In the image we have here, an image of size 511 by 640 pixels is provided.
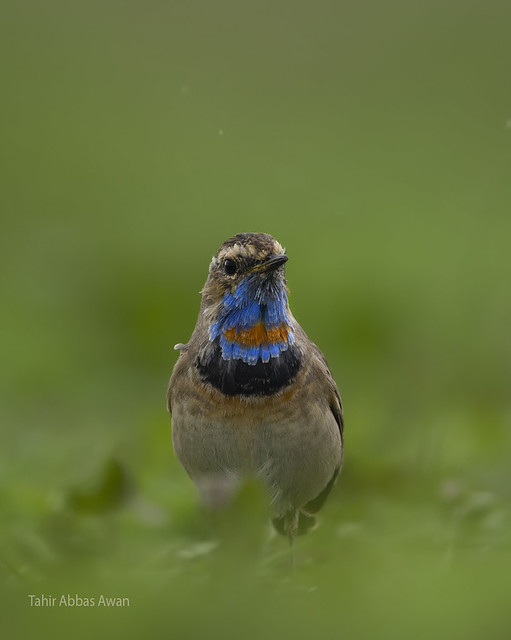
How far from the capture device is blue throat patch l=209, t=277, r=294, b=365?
5023mm

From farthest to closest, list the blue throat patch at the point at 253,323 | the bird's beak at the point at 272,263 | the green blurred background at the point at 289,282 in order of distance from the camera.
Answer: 1. the blue throat patch at the point at 253,323
2. the bird's beak at the point at 272,263
3. the green blurred background at the point at 289,282

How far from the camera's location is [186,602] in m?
4.30

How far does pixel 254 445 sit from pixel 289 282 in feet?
12.4

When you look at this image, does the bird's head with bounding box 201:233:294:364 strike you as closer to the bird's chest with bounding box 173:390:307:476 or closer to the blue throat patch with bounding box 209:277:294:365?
the blue throat patch with bounding box 209:277:294:365

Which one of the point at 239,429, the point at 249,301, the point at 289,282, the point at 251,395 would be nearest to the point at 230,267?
the point at 249,301

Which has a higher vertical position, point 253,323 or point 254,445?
Result: point 253,323

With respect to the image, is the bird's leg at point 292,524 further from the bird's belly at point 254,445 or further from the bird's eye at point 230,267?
the bird's eye at point 230,267

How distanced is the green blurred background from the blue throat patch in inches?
18.5

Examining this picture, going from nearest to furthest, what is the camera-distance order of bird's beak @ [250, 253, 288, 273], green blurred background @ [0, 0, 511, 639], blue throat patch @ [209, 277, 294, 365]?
green blurred background @ [0, 0, 511, 639] < bird's beak @ [250, 253, 288, 273] < blue throat patch @ [209, 277, 294, 365]

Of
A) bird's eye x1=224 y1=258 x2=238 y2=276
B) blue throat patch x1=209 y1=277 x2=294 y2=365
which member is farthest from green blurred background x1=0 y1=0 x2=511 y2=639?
bird's eye x1=224 y1=258 x2=238 y2=276

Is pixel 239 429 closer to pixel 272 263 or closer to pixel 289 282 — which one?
pixel 272 263

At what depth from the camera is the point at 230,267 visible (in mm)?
5047

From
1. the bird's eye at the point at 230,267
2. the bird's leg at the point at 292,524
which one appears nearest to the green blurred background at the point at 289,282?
the bird's leg at the point at 292,524

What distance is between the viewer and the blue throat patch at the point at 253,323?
198 inches
